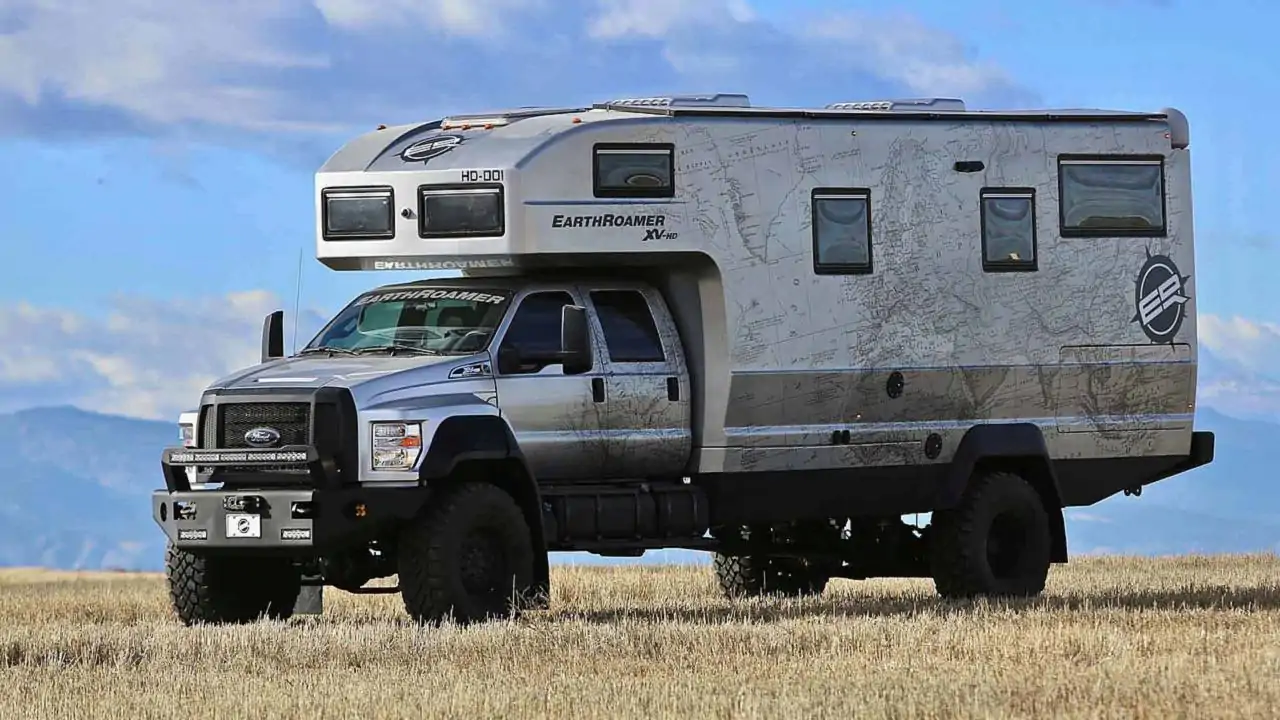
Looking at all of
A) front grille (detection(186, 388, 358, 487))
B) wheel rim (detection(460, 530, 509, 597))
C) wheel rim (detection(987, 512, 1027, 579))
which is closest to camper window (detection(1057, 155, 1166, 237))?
wheel rim (detection(987, 512, 1027, 579))

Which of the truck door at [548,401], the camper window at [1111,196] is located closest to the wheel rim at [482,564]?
the truck door at [548,401]

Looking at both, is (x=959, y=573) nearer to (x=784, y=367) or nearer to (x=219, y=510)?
(x=784, y=367)

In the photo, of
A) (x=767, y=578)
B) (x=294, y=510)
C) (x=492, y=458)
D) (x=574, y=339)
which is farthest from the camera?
(x=767, y=578)

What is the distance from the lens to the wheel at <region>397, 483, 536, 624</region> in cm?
1653

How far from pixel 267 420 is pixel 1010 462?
6521 mm

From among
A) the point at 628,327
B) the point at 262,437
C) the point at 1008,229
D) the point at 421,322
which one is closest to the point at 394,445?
the point at 262,437

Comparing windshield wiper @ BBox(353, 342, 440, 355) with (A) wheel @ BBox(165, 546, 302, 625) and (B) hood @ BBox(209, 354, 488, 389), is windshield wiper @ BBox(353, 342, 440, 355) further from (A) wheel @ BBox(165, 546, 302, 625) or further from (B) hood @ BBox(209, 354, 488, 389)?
(A) wheel @ BBox(165, 546, 302, 625)

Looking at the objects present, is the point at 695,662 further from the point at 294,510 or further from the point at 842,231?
the point at 842,231

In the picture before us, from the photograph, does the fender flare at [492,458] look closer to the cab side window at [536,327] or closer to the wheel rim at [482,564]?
the wheel rim at [482,564]

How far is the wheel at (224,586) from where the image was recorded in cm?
1770

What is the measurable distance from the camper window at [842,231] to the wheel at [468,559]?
11.1 ft

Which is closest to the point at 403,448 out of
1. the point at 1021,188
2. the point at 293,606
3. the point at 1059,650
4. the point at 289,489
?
the point at 289,489

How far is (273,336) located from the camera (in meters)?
18.7

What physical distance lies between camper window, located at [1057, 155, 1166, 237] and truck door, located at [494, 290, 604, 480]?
15.2 feet
